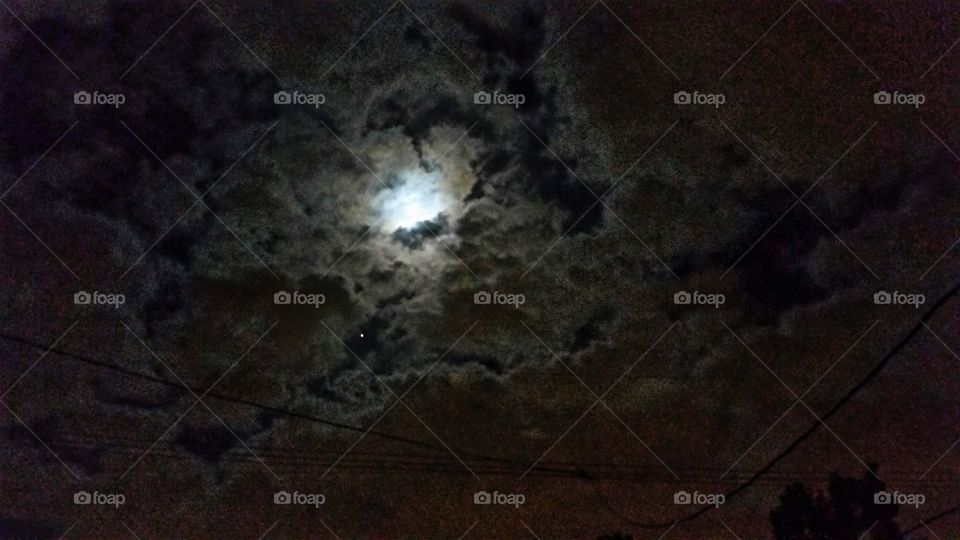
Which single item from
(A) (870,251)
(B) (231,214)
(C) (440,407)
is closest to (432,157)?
(B) (231,214)

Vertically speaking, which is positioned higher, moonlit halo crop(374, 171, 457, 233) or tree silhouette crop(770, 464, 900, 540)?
moonlit halo crop(374, 171, 457, 233)

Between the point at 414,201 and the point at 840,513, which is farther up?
the point at 414,201

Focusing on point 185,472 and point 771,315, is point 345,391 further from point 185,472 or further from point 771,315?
point 771,315

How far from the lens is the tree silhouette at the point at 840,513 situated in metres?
2.62

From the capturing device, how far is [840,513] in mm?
2631

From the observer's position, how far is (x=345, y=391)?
2639mm

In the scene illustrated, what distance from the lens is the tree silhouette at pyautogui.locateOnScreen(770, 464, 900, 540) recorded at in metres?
2.62

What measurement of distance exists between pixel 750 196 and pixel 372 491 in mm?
2385

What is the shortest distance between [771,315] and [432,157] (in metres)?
1.84

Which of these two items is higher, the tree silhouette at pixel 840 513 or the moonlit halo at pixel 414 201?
the moonlit halo at pixel 414 201

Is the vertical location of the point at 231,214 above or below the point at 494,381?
above

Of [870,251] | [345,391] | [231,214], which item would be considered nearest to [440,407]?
[345,391]

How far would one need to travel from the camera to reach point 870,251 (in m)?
2.60

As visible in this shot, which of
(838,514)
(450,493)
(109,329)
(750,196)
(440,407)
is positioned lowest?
(838,514)
